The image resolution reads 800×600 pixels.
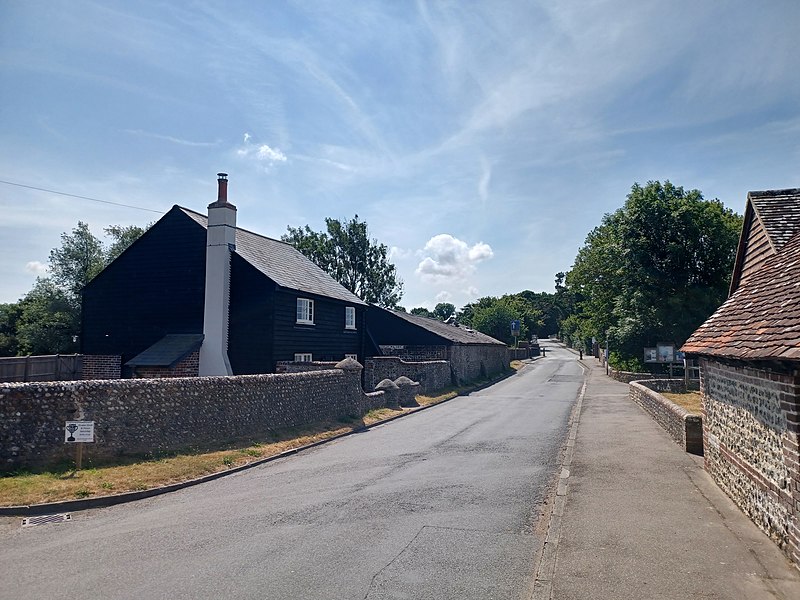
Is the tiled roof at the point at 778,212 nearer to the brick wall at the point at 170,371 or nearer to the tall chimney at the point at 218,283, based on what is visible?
the tall chimney at the point at 218,283

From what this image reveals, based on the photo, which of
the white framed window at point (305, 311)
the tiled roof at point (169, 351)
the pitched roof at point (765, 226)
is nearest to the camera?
the pitched roof at point (765, 226)

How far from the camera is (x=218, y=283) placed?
23.6m

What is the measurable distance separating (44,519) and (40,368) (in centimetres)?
1882

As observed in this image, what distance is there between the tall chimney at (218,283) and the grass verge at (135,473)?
8.26m

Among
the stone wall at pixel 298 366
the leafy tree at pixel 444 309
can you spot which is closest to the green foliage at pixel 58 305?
the stone wall at pixel 298 366

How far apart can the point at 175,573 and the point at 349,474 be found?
231 inches

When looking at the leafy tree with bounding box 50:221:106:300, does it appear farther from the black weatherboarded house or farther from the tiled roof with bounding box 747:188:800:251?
the tiled roof with bounding box 747:188:800:251

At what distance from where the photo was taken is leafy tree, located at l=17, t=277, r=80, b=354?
45.7m

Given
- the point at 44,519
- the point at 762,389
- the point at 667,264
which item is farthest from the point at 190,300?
the point at 667,264

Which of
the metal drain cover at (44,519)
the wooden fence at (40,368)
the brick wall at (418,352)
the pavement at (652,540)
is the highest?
the brick wall at (418,352)

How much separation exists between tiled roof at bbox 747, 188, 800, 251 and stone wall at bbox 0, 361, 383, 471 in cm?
1334

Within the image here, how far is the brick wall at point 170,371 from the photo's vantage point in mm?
21641

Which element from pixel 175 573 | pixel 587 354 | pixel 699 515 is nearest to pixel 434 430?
pixel 699 515

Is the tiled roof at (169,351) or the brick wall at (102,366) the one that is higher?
the tiled roof at (169,351)
